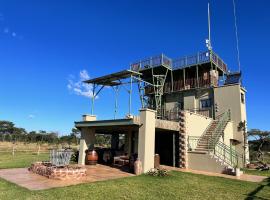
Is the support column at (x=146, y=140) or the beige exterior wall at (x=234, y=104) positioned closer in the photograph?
the support column at (x=146, y=140)

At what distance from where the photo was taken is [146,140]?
12.1 m

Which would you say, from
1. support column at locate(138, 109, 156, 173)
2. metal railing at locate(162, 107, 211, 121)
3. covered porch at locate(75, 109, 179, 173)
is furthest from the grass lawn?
metal railing at locate(162, 107, 211, 121)

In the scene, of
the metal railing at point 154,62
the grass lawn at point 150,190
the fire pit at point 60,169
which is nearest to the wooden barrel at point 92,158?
the fire pit at point 60,169

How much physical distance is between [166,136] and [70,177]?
971 centimetres

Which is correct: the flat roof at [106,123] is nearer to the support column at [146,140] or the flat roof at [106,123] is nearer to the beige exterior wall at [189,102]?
the support column at [146,140]

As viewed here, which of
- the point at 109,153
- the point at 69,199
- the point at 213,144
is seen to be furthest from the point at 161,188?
the point at 109,153

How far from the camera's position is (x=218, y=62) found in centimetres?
2267

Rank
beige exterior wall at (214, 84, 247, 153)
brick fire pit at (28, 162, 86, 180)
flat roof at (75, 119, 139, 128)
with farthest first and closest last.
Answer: beige exterior wall at (214, 84, 247, 153) < flat roof at (75, 119, 139, 128) < brick fire pit at (28, 162, 86, 180)

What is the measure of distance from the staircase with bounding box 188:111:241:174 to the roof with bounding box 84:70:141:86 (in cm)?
590

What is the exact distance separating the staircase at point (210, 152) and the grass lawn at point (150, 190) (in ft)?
9.96

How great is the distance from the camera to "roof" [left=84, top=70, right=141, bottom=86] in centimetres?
1568

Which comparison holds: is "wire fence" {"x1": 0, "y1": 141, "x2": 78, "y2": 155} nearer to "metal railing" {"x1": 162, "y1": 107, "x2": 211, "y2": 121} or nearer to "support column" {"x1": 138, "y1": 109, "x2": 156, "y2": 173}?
"metal railing" {"x1": 162, "y1": 107, "x2": 211, "y2": 121}

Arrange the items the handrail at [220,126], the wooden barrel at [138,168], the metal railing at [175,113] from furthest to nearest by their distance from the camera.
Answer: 1. the metal railing at [175,113]
2. the handrail at [220,126]
3. the wooden barrel at [138,168]

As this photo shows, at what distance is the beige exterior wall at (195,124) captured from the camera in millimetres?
15617
